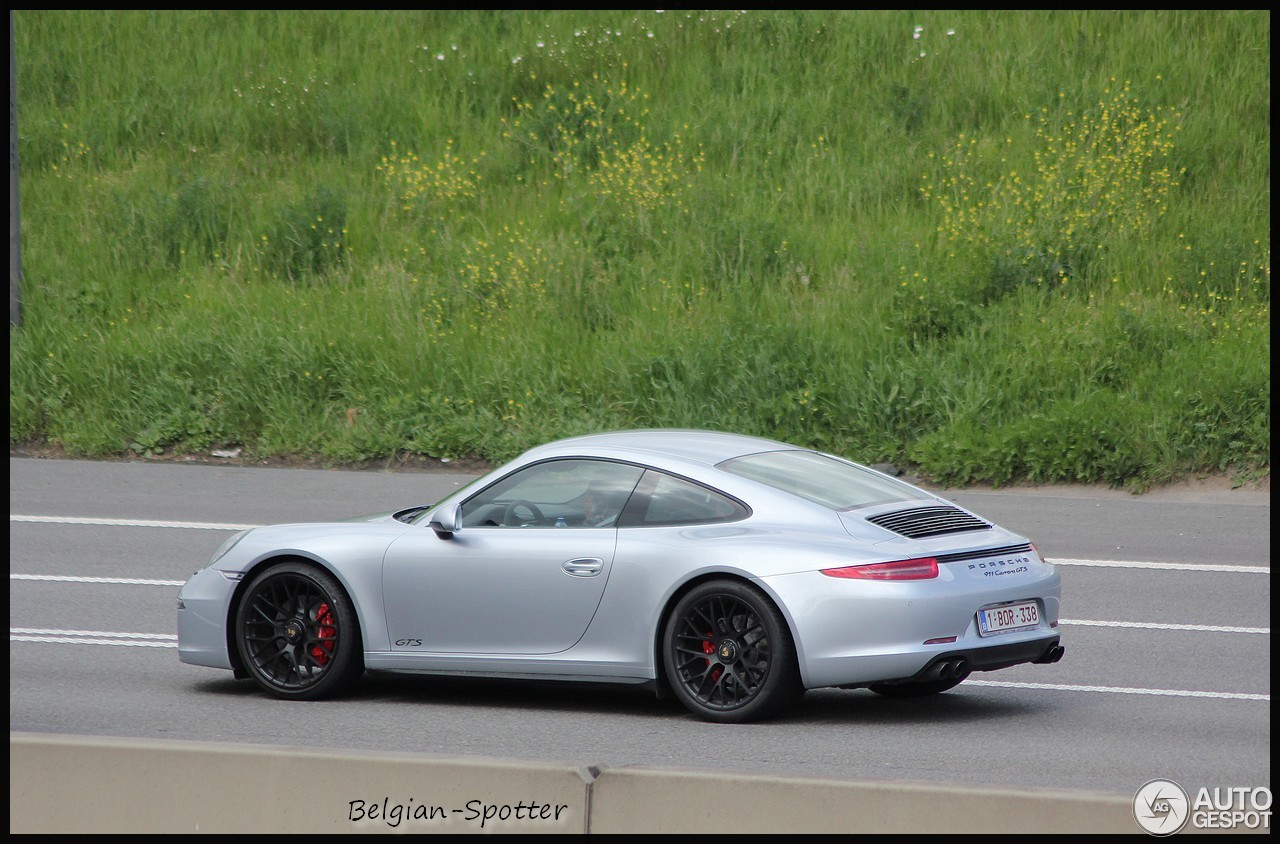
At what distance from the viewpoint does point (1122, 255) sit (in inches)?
710

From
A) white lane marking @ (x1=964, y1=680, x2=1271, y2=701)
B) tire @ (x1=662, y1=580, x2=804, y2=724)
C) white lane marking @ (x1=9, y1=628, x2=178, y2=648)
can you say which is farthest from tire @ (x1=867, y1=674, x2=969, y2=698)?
white lane marking @ (x1=9, y1=628, x2=178, y2=648)

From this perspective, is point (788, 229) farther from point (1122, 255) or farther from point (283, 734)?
point (283, 734)

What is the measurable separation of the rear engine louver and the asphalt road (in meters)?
0.89

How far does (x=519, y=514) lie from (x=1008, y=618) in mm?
2325

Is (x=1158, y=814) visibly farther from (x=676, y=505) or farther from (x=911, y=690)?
(x=911, y=690)

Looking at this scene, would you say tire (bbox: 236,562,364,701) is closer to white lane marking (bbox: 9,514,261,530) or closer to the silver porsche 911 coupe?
the silver porsche 911 coupe

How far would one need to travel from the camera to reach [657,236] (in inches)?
780

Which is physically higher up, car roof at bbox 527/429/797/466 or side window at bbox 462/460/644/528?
car roof at bbox 527/429/797/466

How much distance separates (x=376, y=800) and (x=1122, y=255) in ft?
50.5

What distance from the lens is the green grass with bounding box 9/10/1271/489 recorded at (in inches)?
632

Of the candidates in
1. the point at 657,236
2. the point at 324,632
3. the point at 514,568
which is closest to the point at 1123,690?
A: the point at 514,568

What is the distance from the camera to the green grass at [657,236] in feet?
52.7

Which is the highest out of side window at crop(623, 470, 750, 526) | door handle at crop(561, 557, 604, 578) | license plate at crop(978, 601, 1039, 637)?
side window at crop(623, 470, 750, 526)

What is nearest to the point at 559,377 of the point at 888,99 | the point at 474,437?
the point at 474,437
